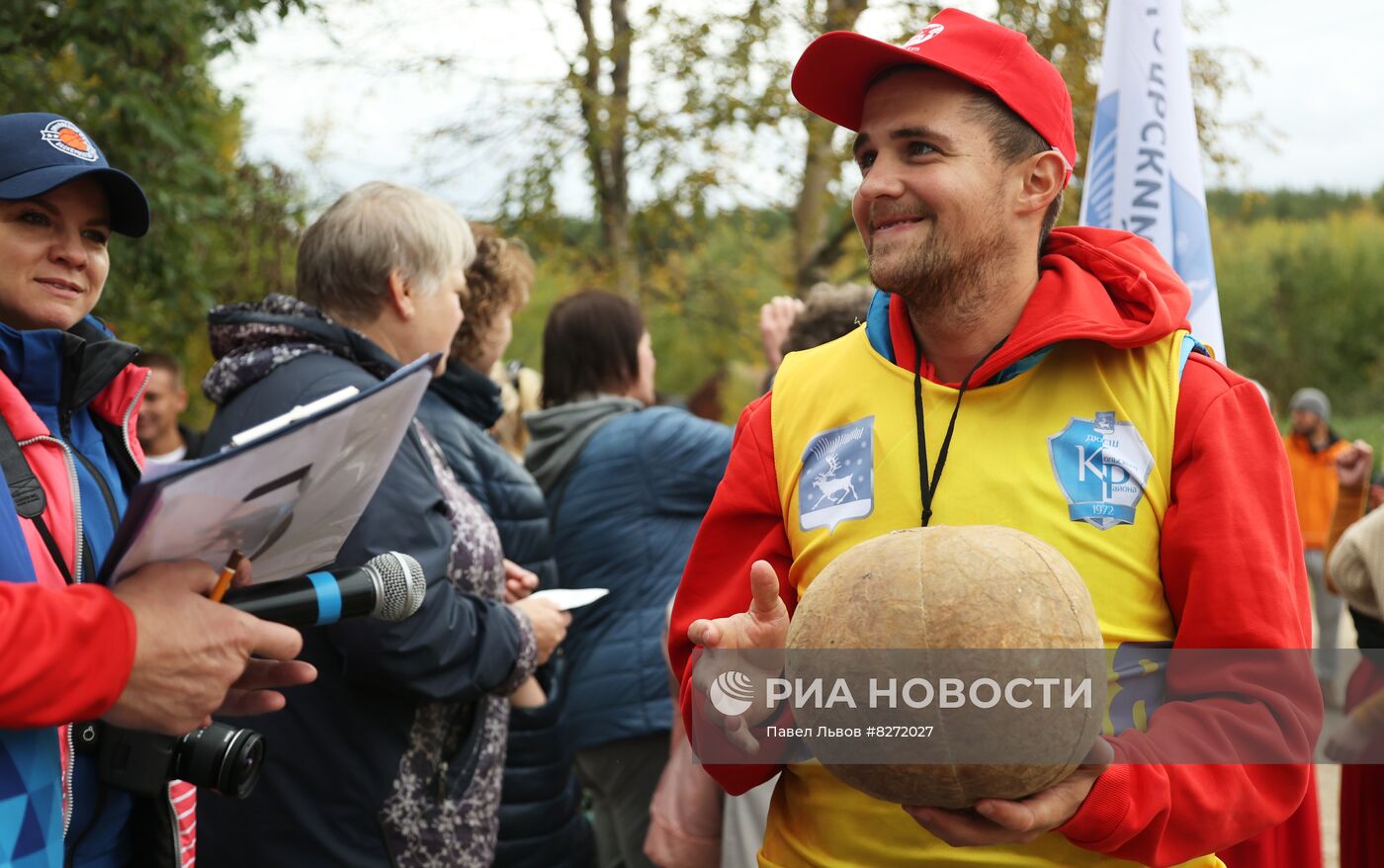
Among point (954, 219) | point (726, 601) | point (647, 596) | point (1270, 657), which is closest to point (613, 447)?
point (647, 596)

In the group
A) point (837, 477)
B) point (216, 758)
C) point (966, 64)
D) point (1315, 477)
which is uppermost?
point (1315, 477)

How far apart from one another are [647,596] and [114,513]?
2154 millimetres

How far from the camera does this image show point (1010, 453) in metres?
2.15

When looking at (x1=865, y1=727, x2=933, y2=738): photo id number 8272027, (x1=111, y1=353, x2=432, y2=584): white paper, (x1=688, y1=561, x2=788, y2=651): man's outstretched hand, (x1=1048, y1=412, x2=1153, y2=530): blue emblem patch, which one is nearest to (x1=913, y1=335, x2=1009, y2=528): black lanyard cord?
(x1=1048, y1=412, x2=1153, y2=530): blue emblem patch

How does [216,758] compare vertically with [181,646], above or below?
below

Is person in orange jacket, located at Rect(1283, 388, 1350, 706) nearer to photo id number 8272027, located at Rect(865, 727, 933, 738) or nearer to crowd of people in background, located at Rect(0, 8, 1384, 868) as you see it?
crowd of people in background, located at Rect(0, 8, 1384, 868)

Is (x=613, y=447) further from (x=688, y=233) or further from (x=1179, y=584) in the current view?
(x=688, y=233)

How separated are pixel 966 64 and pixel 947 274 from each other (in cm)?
35

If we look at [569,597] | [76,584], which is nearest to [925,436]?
[76,584]

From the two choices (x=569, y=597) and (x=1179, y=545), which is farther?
(x=569, y=597)

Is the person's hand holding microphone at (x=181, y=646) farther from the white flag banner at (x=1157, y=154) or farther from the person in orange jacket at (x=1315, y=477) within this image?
the person in orange jacket at (x=1315, y=477)

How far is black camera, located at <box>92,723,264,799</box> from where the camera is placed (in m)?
2.33

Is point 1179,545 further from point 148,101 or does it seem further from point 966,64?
point 148,101

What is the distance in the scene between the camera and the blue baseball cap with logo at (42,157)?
94.1 inches
